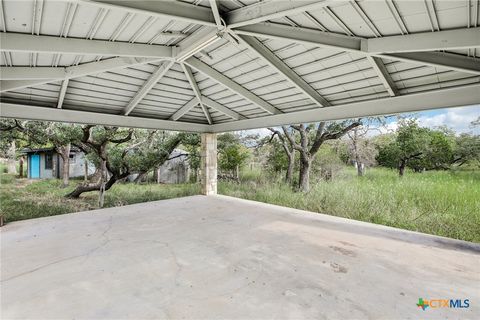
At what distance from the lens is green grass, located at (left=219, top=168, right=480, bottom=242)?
479 centimetres

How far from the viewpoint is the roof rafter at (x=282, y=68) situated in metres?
3.31

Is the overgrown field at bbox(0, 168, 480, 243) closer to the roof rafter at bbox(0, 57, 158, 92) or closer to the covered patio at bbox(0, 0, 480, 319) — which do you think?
the covered patio at bbox(0, 0, 480, 319)

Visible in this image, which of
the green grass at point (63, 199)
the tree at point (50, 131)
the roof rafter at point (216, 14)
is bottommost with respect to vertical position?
the green grass at point (63, 199)

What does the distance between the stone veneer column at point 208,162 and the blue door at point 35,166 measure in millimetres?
12351

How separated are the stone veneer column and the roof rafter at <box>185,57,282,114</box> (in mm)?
3036

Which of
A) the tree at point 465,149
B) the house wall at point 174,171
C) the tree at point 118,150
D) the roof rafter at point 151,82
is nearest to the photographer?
the roof rafter at point 151,82

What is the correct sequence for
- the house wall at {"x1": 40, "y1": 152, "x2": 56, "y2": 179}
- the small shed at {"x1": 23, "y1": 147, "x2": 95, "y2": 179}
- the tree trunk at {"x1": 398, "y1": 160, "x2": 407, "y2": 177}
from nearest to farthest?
the tree trunk at {"x1": 398, "y1": 160, "x2": 407, "y2": 177}, the small shed at {"x1": 23, "y1": 147, "x2": 95, "y2": 179}, the house wall at {"x1": 40, "y1": 152, "x2": 56, "y2": 179}

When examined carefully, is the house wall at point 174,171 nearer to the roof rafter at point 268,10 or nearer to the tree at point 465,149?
the roof rafter at point 268,10

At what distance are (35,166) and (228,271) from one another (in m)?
16.9

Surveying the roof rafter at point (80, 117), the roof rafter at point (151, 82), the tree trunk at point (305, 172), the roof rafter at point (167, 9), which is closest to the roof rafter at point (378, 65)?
the roof rafter at point (167, 9)

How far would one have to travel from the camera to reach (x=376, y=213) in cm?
560

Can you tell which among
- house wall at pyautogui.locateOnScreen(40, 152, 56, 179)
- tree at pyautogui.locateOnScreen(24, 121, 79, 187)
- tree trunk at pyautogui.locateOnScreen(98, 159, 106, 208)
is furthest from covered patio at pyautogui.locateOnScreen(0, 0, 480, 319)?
house wall at pyautogui.locateOnScreen(40, 152, 56, 179)

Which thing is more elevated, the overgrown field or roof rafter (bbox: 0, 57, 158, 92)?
roof rafter (bbox: 0, 57, 158, 92)

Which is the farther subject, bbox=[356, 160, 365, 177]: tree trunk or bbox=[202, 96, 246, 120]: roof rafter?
bbox=[356, 160, 365, 177]: tree trunk
